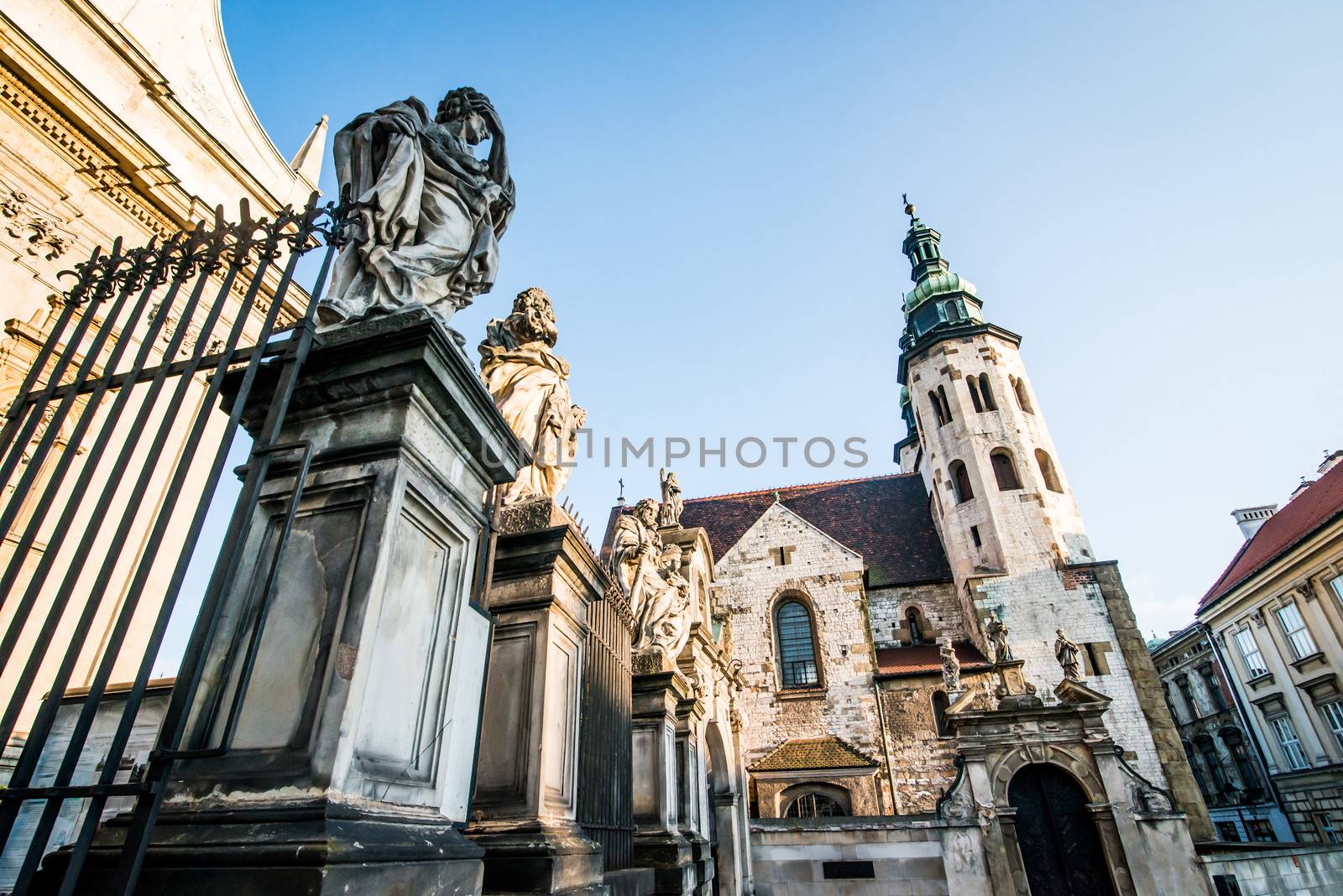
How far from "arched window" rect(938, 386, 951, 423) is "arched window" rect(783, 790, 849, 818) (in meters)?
13.2

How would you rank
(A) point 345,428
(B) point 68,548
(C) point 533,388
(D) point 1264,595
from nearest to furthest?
(A) point 345,428 < (C) point 533,388 < (B) point 68,548 < (D) point 1264,595

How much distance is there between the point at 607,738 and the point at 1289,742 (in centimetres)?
2923

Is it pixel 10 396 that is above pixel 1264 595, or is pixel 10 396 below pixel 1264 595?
below

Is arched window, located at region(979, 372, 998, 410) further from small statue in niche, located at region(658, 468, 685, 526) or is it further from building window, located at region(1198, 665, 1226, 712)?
building window, located at region(1198, 665, 1226, 712)

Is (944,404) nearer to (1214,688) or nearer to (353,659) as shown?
(1214,688)

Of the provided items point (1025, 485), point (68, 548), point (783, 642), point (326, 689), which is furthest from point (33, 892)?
point (1025, 485)

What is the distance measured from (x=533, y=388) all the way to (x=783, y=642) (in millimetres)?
19555

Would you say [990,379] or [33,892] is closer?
[33,892]

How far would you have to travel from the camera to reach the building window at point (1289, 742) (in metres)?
22.9

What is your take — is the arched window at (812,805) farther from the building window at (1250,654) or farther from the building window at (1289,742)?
the building window at (1250,654)

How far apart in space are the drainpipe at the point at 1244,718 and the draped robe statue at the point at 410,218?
1280 inches

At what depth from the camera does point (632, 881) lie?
15.2 ft

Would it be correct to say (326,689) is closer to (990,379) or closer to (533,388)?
(533,388)

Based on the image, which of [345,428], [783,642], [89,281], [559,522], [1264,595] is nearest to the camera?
[345,428]
